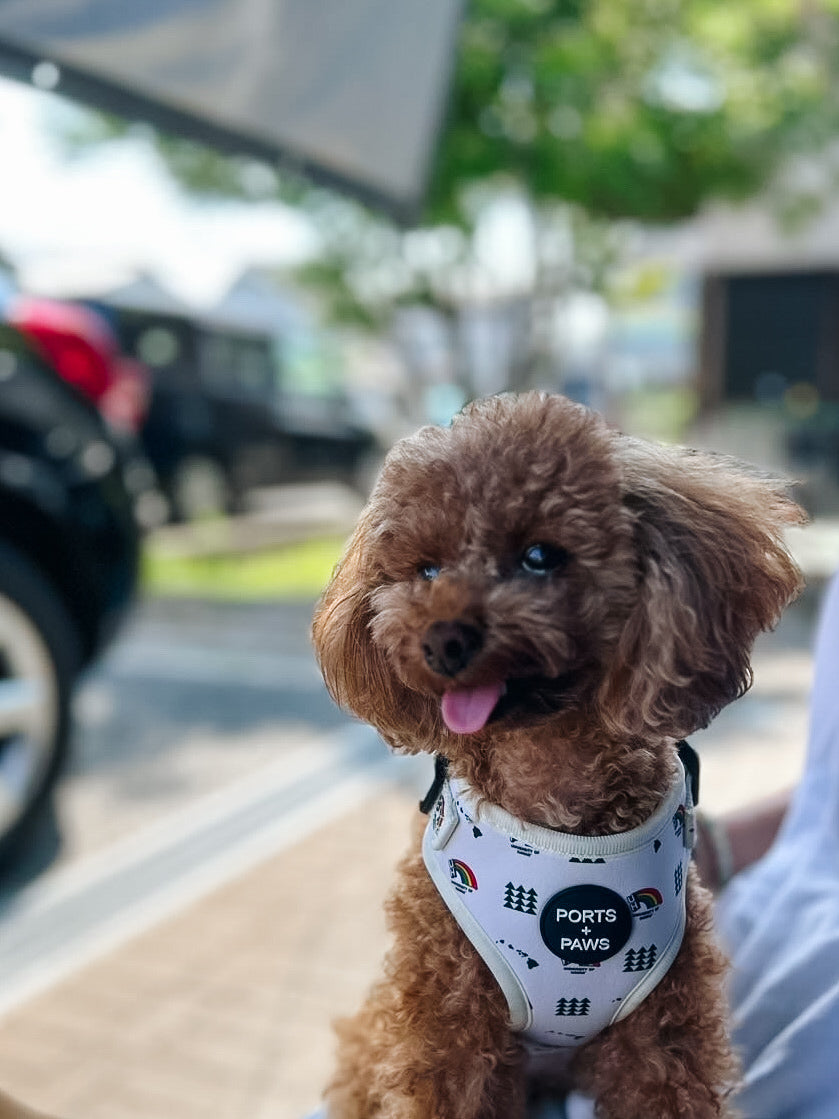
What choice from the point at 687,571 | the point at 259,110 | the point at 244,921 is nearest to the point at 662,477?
the point at 687,571

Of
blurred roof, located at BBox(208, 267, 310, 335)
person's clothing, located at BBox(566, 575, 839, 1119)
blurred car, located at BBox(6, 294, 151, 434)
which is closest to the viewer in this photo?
person's clothing, located at BBox(566, 575, 839, 1119)

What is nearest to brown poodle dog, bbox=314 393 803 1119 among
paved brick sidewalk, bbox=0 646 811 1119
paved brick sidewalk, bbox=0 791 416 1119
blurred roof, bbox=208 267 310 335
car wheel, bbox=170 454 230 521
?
paved brick sidewalk, bbox=0 646 811 1119

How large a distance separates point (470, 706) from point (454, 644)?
6 cm

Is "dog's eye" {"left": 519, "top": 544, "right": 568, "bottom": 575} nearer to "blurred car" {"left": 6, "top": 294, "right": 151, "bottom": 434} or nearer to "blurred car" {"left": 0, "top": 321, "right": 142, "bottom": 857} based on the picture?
→ "blurred car" {"left": 0, "top": 321, "right": 142, "bottom": 857}

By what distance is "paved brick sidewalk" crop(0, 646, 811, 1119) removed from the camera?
2.38 meters

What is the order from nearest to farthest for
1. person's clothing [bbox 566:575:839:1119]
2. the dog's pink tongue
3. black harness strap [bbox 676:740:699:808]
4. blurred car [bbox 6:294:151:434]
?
the dog's pink tongue → black harness strap [bbox 676:740:699:808] → person's clothing [bbox 566:575:839:1119] → blurred car [bbox 6:294:151:434]

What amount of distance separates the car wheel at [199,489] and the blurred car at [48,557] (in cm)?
534

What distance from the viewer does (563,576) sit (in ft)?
3.28

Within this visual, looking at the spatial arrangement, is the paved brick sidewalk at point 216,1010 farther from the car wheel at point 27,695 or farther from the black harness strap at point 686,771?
the black harness strap at point 686,771

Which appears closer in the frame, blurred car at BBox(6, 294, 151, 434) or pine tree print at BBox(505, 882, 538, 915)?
pine tree print at BBox(505, 882, 538, 915)

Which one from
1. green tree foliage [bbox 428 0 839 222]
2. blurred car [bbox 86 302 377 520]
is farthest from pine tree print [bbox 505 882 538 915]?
blurred car [bbox 86 302 377 520]

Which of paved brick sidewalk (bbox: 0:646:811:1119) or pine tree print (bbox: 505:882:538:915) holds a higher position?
pine tree print (bbox: 505:882:538:915)

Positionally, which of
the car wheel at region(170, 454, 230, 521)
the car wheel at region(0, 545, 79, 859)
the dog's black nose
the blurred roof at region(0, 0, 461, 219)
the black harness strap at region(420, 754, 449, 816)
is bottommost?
the car wheel at region(170, 454, 230, 521)

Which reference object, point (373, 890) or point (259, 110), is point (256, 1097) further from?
point (259, 110)
